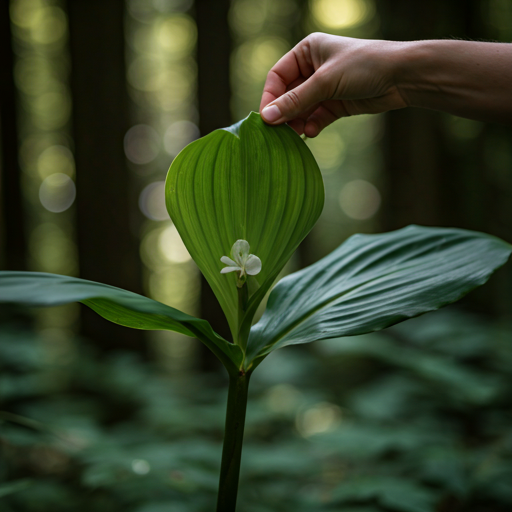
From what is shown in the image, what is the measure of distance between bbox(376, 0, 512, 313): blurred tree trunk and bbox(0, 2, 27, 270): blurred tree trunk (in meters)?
5.03

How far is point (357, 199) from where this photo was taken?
10.7 m

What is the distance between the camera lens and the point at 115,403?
3.34 metres

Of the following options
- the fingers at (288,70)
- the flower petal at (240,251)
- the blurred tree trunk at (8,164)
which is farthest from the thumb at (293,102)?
the blurred tree trunk at (8,164)

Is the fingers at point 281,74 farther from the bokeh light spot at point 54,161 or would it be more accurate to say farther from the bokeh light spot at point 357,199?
the bokeh light spot at point 357,199

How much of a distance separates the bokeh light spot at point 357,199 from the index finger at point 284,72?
380 inches

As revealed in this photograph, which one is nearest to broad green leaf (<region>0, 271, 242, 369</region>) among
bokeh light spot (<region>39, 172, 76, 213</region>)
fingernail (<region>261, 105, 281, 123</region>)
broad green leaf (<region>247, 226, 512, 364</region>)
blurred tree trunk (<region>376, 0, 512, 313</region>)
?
broad green leaf (<region>247, 226, 512, 364</region>)

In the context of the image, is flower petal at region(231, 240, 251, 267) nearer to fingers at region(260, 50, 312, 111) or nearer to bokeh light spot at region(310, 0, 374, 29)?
fingers at region(260, 50, 312, 111)

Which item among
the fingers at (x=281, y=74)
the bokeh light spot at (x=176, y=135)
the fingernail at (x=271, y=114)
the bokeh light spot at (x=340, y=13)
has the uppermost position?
the bokeh light spot at (x=340, y=13)

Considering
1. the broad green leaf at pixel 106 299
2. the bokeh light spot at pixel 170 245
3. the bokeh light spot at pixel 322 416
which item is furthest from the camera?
the bokeh light spot at pixel 170 245

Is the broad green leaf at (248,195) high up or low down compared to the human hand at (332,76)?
down

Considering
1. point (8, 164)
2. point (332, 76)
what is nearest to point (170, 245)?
point (8, 164)

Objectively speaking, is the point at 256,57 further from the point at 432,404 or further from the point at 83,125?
the point at 432,404

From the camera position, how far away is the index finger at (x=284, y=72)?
1106 millimetres

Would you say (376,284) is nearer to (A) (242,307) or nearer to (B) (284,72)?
(A) (242,307)
